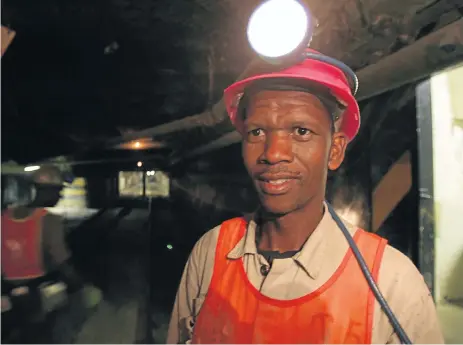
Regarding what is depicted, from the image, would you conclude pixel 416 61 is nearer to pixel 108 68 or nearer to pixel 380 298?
pixel 380 298

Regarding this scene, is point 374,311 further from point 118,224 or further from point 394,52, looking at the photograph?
point 118,224

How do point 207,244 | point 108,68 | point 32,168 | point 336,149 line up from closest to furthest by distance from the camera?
point 336,149
point 207,244
point 32,168
point 108,68

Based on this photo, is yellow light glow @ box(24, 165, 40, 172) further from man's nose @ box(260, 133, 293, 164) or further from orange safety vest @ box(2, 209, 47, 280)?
man's nose @ box(260, 133, 293, 164)

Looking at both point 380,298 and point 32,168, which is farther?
point 32,168

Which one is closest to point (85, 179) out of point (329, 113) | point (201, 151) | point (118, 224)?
point (118, 224)

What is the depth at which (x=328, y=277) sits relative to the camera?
0.85 metres

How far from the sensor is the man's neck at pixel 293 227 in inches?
35.9

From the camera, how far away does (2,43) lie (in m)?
1.26

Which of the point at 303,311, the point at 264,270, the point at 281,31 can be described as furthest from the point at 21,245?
the point at 281,31

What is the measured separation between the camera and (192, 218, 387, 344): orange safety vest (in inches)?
31.9

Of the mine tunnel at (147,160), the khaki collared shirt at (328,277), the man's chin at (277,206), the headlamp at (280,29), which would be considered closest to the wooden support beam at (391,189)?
the mine tunnel at (147,160)

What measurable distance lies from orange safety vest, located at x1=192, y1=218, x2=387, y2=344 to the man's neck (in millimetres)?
98

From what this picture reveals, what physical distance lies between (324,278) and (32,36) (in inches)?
57.7

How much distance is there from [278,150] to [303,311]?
1.16 feet
